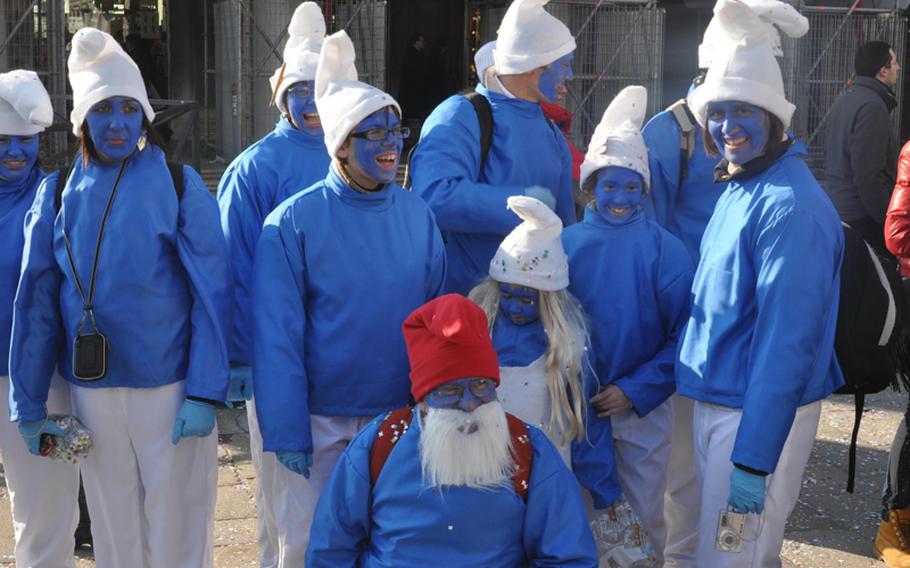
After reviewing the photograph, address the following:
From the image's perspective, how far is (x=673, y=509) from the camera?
4.70 meters

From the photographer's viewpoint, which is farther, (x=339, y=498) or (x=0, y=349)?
(x=0, y=349)

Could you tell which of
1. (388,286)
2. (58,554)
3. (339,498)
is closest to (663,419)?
(388,286)

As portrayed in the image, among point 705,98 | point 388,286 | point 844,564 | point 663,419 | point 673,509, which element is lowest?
point 844,564

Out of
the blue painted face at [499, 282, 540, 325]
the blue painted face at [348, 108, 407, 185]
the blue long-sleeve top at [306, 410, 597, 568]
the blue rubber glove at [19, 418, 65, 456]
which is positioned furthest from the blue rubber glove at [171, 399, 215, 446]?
the blue painted face at [499, 282, 540, 325]

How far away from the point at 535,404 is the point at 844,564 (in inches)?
76.2

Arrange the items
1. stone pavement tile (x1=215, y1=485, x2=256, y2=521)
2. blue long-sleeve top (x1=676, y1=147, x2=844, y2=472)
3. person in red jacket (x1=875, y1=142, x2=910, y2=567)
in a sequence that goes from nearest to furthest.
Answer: blue long-sleeve top (x1=676, y1=147, x2=844, y2=472) < person in red jacket (x1=875, y1=142, x2=910, y2=567) < stone pavement tile (x1=215, y1=485, x2=256, y2=521)

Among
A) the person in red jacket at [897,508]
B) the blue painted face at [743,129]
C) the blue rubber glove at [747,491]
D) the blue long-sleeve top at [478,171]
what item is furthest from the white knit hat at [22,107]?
the person in red jacket at [897,508]

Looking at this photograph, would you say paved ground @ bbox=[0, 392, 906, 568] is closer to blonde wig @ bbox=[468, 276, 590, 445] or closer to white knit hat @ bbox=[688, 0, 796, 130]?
blonde wig @ bbox=[468, 276, 590, 445]

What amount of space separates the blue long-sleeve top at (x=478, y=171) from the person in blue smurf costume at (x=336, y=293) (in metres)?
0.37

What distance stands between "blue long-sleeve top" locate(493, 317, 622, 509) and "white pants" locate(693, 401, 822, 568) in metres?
0.47

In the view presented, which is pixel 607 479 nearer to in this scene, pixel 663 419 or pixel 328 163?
pixel 663 419

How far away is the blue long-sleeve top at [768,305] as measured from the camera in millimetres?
3447

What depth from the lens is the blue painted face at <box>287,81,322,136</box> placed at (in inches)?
192

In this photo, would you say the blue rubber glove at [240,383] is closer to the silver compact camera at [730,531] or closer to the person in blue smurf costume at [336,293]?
the person in blue smurf costume at [336,293]
